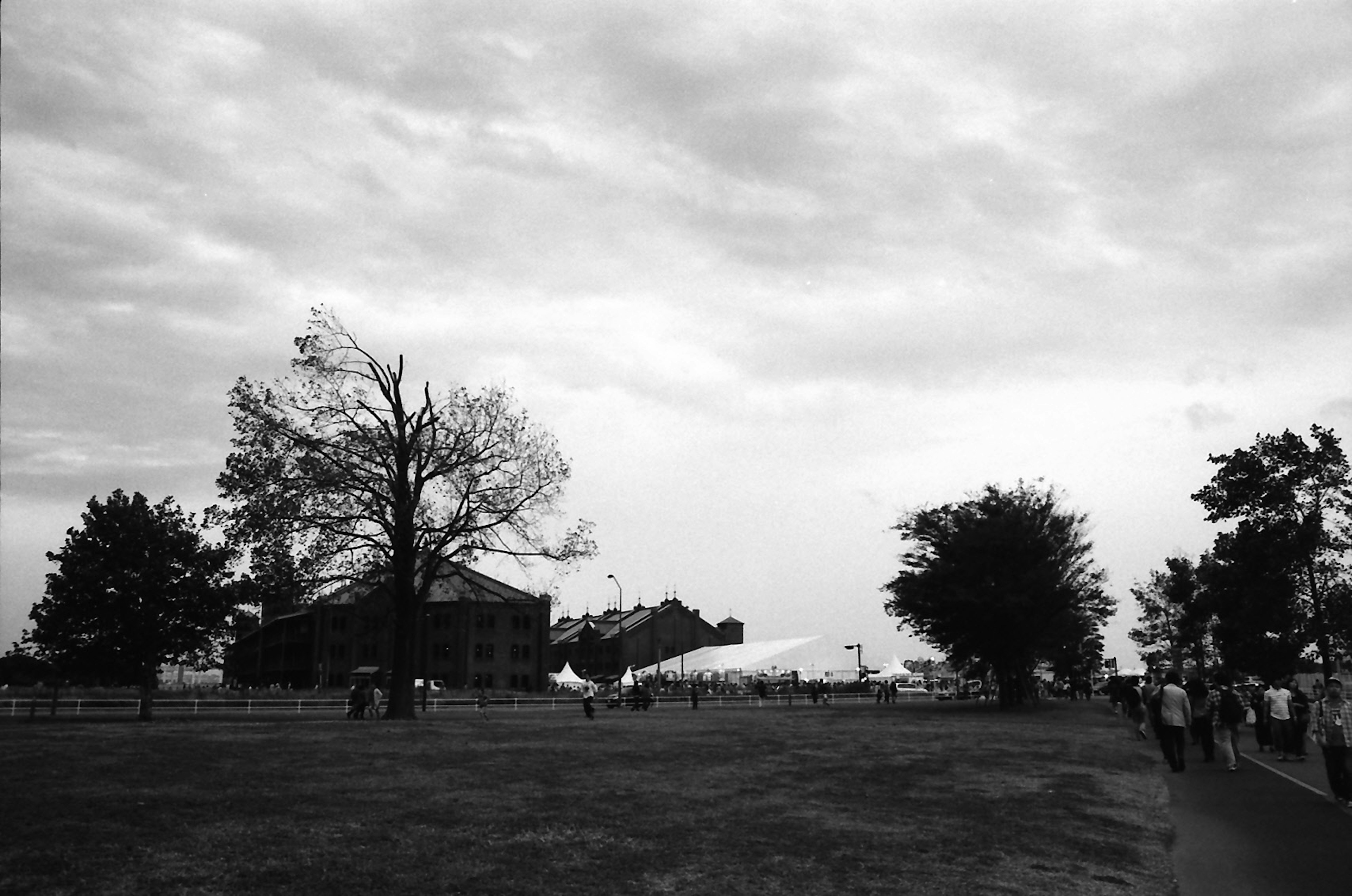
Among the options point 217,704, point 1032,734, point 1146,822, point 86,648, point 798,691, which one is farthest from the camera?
point 798,691

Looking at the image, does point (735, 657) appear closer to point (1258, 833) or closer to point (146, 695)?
point (146, 695)

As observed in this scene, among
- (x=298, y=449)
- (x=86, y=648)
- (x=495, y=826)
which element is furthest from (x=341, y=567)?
(x=495, y=826)

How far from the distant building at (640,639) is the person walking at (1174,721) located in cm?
9975

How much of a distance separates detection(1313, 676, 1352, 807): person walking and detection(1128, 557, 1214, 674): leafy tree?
46.8 m

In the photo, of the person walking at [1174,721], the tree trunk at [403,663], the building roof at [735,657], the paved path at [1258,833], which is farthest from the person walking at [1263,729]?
the building roof at [735,657]

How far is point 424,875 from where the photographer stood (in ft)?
32.2

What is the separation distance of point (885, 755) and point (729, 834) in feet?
37.8

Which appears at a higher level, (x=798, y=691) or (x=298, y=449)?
(x=298, y=449)

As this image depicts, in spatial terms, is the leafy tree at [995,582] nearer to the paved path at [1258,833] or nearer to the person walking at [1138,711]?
the person walking at [1138,711]

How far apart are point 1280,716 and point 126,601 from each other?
39.8 m

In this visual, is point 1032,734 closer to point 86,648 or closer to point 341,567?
point 341,567

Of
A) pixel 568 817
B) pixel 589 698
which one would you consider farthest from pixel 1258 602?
pixel 568 817

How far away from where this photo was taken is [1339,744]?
1677 cm

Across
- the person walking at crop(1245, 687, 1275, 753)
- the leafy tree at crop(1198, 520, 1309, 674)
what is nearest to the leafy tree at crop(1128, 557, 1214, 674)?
the leafy tree at crop(1198, 520, 1309, 674)
